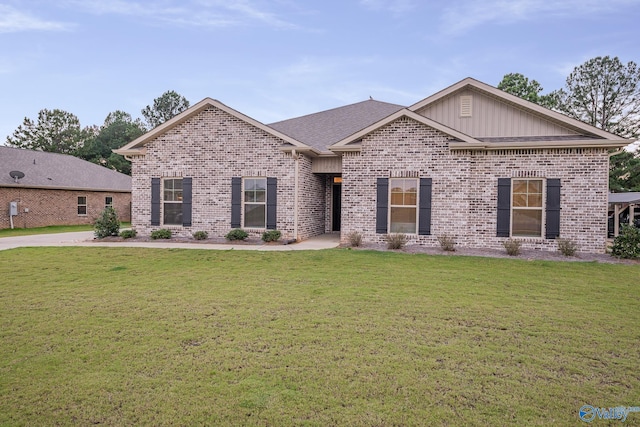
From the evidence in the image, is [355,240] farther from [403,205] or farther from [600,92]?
[600,92]

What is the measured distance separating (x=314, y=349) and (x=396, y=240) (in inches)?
322

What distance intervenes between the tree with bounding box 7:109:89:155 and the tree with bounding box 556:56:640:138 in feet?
171

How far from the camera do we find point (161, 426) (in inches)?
108

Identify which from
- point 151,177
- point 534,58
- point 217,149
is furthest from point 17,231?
point 534,58

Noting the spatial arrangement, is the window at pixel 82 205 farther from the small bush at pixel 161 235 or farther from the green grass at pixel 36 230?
the small bush at pixel 161 235

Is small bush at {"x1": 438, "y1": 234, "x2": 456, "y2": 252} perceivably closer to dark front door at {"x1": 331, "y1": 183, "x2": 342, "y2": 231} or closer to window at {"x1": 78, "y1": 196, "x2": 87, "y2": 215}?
dark front door at {"x1": 331, "y1": 183, "x2": 342, "y2": 231}

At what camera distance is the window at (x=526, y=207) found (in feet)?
38.8

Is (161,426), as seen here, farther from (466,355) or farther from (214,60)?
(214,60)

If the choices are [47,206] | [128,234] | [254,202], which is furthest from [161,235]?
[47,206]

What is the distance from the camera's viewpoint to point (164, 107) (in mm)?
52094

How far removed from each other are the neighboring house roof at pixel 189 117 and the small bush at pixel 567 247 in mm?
8216

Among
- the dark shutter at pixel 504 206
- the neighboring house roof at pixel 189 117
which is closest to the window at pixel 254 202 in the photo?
the neighboring house roof at pixel 189 117

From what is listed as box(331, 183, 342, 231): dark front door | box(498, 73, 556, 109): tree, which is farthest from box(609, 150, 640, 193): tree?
box(331, 183, 342, 231): dark front door

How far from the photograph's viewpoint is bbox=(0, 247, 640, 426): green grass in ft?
9.74
